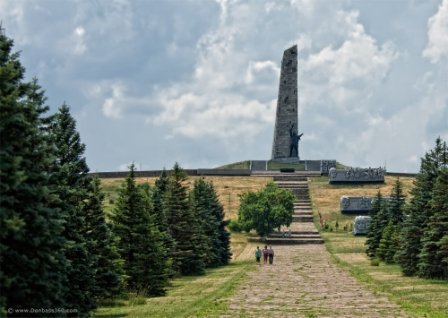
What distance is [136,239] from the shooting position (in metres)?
31.8

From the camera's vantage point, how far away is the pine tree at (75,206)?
21.2 metres

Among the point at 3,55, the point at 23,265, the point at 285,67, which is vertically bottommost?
the point at 23,265

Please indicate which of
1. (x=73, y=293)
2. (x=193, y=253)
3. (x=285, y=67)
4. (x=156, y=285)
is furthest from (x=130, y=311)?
(x=285, y=67)

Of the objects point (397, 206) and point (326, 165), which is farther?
point (326, 165)

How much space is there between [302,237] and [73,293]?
5329 cm

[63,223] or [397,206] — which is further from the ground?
[397,206]

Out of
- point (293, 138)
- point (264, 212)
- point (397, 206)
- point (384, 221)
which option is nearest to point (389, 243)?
point (384, 221)

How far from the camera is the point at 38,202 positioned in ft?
50.3

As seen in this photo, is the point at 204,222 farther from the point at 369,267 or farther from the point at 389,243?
the point at 389,243

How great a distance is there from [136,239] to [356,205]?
5716 cm

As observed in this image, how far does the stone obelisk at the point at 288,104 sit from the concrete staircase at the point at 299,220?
6.05 metres

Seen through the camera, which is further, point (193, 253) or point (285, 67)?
point (285, 67)

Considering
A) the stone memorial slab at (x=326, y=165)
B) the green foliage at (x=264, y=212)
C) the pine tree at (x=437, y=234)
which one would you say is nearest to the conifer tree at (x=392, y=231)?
the pine tree at (x=437, y=234)

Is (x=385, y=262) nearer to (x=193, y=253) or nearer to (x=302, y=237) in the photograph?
(x=193, y=253)
